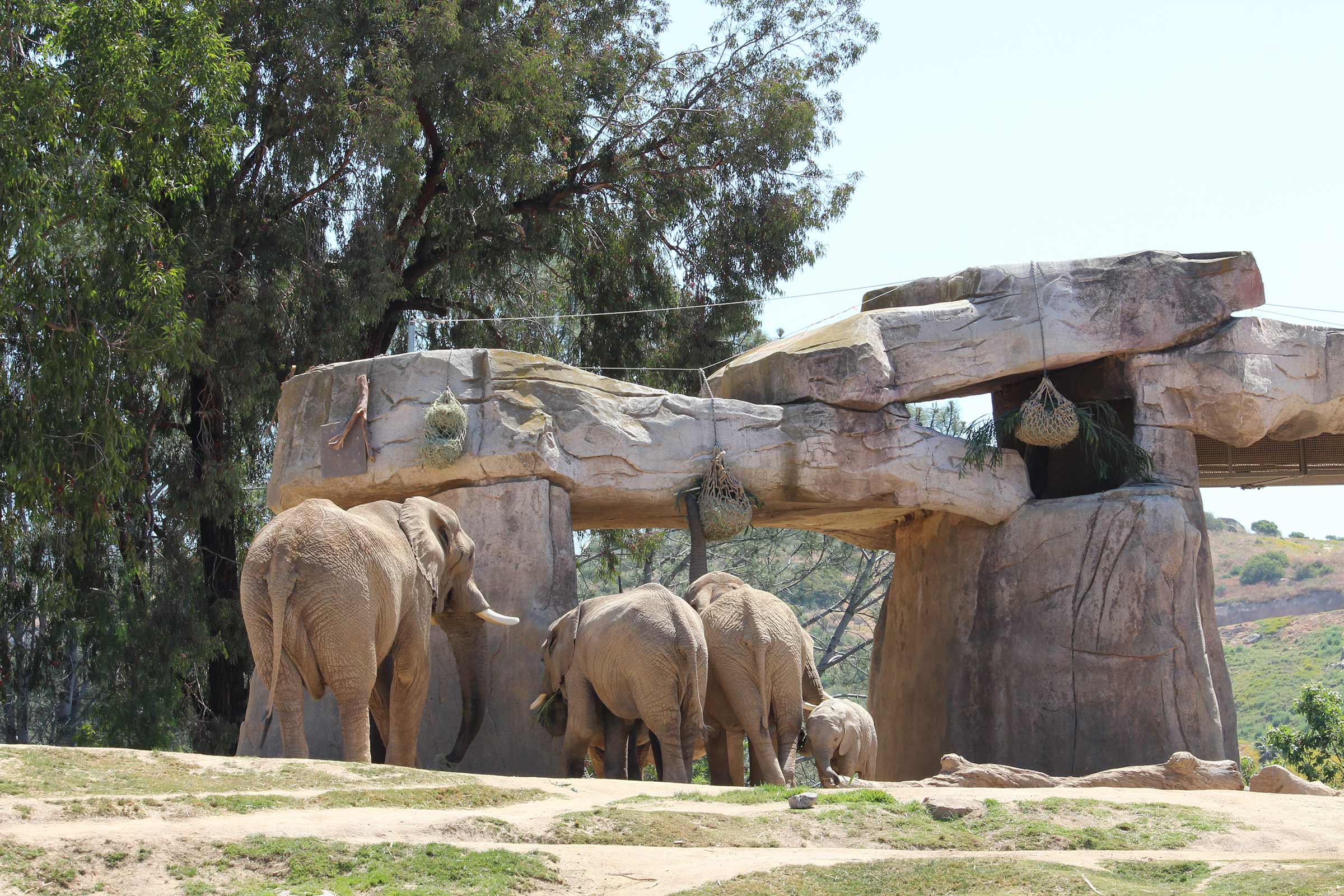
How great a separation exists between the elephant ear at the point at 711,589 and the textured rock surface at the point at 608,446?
144 cm

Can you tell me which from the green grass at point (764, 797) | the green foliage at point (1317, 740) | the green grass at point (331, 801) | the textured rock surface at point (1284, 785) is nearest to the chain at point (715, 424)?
the green grass at point (764, 797)

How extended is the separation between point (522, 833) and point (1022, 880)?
7.49ft

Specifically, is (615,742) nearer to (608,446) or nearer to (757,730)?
(757,730)

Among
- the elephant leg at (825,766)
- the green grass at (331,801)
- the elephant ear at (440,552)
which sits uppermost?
the elephant ear at (440,552)

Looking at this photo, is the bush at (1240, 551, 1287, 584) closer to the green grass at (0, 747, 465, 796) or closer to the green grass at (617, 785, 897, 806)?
the green grass at (617, 785, 897, 806)

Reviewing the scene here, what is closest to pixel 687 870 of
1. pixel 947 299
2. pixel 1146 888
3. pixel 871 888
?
pixel 871 888

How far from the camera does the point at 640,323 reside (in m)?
20.6

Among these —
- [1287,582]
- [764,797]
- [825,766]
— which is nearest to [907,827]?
[764,797]

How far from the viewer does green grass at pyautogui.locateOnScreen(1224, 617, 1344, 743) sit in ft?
133

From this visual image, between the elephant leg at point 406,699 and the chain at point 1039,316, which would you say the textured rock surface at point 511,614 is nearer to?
the elephant leg at point 406,699

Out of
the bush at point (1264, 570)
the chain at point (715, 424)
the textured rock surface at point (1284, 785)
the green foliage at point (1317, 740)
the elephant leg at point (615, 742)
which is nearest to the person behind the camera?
the textured rock surface at point (1284, 785)

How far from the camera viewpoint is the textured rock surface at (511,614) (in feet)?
38.9

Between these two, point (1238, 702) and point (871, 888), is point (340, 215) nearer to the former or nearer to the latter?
point (871, 888)

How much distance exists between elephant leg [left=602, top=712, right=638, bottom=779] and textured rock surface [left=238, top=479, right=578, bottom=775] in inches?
35.4
